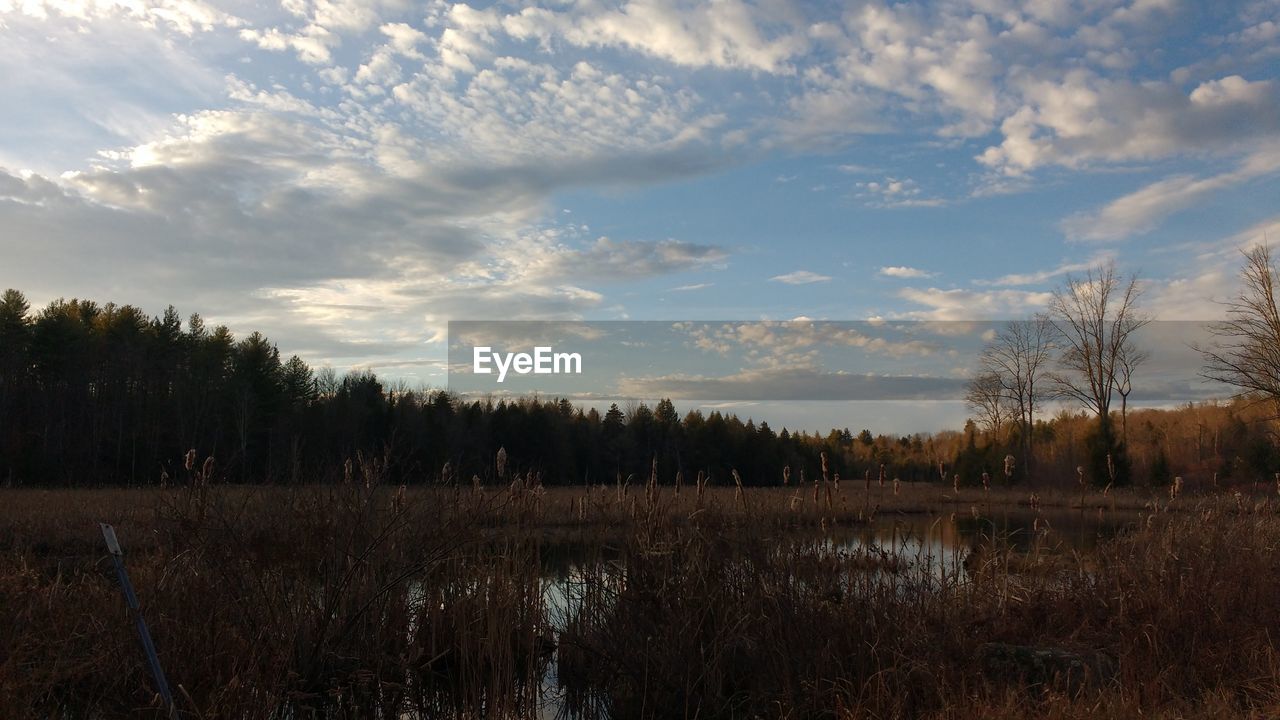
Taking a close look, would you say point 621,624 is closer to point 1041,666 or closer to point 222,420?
point 1041,666

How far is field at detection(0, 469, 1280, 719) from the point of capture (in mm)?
5395

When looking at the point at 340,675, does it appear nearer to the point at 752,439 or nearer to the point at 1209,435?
the point at 752,439

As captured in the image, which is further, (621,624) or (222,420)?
(222,420)

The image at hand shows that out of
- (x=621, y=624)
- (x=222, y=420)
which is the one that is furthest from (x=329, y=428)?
(x=621, y=624)

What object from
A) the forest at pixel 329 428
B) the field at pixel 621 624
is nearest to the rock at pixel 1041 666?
the field at pixel 621 624

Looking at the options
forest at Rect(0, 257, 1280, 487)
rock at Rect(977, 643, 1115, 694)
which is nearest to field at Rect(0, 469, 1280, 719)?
rock at Rect(977, 643, 1115, 694)

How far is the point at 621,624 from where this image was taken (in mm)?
6113

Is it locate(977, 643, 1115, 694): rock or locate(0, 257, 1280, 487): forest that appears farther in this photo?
locate(0, 257, 1280, 487): forest

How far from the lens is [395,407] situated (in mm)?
51312

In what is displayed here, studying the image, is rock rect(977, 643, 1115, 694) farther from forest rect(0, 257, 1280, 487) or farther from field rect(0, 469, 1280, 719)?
forest rect(0, 257, 1280, 487)

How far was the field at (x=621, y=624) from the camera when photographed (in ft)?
17.7

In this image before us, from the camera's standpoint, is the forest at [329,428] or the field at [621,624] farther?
the forest at [329,428]

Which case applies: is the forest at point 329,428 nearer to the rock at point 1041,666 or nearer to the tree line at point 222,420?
the tree line at point 222,420

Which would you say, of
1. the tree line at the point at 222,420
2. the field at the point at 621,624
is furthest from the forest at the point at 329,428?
the field at the point at 621,624
